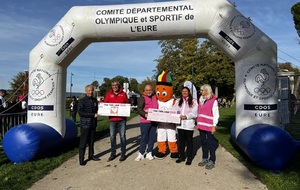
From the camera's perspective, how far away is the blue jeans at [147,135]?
277 inches

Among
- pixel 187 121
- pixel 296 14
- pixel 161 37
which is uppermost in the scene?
pixel 296 14

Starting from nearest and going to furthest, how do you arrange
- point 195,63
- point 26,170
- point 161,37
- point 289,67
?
1. point 26,170
2. point 161,37
3. point 195,63
4. point 289,67

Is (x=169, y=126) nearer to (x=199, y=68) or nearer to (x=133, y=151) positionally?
(x=133, y=151)

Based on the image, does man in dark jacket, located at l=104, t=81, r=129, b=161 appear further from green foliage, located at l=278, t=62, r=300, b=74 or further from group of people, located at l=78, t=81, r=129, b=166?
green foliage, located at l=278, t=62, r=300, b=74

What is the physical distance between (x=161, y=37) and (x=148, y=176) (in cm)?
367

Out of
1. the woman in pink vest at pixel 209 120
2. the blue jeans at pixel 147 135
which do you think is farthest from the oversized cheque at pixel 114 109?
the woman in pink vest at pixel 209 120

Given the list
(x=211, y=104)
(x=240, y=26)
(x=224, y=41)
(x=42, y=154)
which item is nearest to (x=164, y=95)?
(x=211, y=104)

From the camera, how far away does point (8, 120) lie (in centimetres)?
1005

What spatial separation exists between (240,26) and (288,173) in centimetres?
348

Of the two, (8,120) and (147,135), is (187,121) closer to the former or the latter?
(147,135)

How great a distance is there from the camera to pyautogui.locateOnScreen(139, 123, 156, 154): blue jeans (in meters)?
7.04

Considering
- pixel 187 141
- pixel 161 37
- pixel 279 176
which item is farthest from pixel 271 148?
pixel 161 37

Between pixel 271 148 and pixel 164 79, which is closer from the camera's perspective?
pixel 271 148

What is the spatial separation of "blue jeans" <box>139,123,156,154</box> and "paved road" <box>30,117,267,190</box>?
34cm
